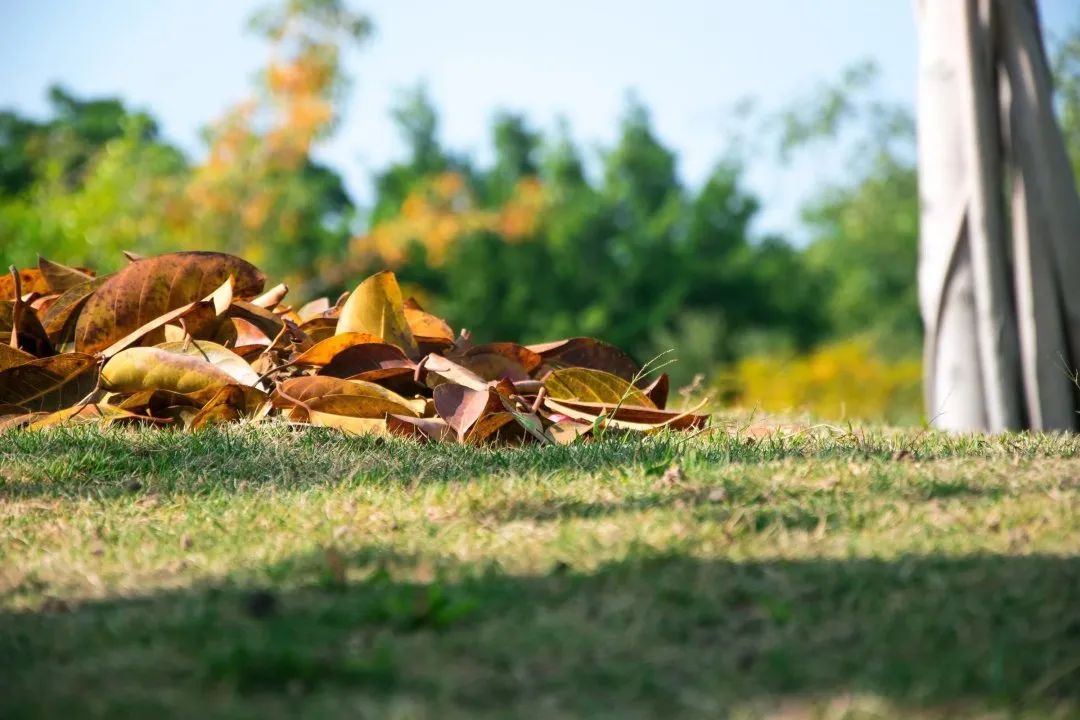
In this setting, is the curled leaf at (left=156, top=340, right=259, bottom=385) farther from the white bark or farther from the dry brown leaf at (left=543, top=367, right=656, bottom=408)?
the white bark

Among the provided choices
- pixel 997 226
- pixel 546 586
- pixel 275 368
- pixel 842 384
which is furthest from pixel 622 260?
pixel 546 586

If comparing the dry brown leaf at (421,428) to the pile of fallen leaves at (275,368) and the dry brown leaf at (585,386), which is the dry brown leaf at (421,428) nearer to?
the pile of fallen leaves at (275,368)

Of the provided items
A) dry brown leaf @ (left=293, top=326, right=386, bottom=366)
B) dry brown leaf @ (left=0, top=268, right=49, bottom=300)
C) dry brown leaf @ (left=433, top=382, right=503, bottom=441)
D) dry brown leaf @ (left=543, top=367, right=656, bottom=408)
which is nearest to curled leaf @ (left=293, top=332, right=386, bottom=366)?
dry brown leaf @ (left=293, top=326, right=386, bottom=366)

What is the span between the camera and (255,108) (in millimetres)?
16922

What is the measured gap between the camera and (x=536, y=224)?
94.3 ft

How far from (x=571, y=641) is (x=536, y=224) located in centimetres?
2700

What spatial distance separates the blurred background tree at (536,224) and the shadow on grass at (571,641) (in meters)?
11.0

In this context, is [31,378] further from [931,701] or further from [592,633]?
[931,701]

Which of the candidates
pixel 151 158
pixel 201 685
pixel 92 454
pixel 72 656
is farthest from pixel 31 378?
pixel 151 158

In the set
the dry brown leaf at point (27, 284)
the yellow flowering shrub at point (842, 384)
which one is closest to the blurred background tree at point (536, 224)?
the yellow flowering shrub at point (842, 384)

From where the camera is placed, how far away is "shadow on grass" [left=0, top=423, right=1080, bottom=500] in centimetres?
333

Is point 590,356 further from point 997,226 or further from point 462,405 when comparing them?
point 997,226

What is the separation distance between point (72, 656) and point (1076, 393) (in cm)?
550

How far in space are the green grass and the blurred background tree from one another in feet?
33.4
